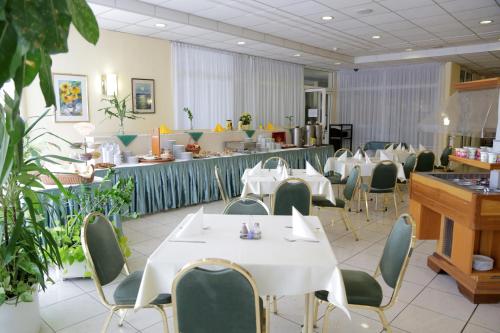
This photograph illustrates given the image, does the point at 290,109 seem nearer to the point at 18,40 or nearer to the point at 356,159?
the point at 356,159

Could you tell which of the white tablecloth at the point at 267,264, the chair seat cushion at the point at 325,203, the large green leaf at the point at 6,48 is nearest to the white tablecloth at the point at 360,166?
the chair seat cushion at the point at 325,203

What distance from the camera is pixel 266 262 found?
5.98 feet

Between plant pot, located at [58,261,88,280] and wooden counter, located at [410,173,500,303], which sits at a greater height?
wooden counter, located at [410,173,500,303]

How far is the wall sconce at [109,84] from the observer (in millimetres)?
5551

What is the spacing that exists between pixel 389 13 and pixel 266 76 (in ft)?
11.2

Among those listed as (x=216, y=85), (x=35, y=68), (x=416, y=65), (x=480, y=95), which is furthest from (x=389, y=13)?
(x=35, y=68)

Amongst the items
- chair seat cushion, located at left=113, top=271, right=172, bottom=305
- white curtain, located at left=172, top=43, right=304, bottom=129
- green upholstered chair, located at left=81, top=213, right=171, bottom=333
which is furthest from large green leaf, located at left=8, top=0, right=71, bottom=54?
white curtain, located at left=172, top=43, right=304, bottom=129

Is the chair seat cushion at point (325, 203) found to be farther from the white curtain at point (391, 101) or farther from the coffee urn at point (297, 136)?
the white curtain at point (391, 101)

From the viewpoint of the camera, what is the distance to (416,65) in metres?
9.30

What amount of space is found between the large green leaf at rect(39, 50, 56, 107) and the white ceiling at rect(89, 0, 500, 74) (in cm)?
412

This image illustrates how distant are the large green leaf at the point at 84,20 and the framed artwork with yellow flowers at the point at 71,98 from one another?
15.7ft

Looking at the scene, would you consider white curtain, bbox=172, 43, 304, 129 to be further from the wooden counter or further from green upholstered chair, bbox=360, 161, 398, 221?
the wooden counter

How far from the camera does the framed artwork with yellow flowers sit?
16.8 ft

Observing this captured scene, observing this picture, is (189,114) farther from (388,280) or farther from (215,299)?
(215,299)
